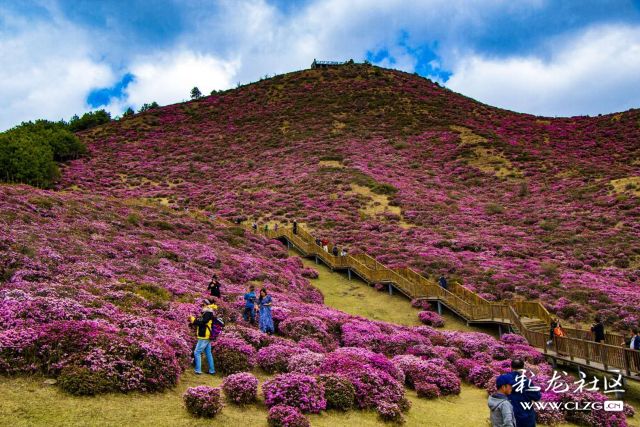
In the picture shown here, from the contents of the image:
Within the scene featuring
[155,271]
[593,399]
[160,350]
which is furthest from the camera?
[155,271]

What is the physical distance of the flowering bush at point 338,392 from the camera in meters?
11.9

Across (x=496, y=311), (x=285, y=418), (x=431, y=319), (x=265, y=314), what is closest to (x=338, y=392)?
(x=285, y=418)

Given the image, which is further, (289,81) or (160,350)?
(289,81)

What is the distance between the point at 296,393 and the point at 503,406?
5310 mm

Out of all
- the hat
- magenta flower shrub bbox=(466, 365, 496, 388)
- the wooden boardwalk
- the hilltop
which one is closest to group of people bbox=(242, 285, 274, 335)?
magenta flower shrub bbox=(466, 365, 496, 388)

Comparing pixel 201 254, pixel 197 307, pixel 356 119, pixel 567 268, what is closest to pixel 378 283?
pixel 201 254

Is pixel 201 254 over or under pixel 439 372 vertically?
over

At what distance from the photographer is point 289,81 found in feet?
387

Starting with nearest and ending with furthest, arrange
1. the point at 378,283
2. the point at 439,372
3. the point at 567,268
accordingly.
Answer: the point at 439,372 → the point at 378,283 → the point at 567,268

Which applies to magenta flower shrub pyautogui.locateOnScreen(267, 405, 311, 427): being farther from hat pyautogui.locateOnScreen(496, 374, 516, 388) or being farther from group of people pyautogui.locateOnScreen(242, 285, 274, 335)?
group of people pyautogui.locateOnScreen(242, 285, 274, 335)

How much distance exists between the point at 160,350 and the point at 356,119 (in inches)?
3310

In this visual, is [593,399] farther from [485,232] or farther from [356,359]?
[485,232]

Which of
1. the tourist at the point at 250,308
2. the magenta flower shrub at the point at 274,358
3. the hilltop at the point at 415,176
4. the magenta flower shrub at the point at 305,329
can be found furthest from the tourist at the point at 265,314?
the hilltop at the point at 415,176

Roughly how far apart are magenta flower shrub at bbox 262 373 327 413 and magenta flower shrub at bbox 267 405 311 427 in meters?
0.72
